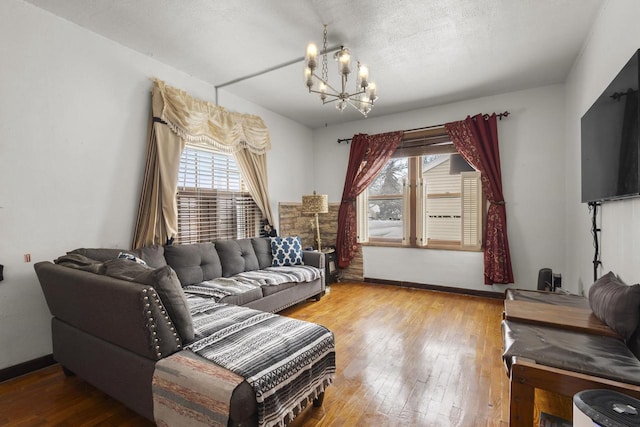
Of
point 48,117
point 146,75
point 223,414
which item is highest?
point 146,75

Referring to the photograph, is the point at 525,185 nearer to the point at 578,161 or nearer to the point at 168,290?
the point at 578,161

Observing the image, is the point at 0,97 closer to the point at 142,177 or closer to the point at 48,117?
the point at 48,117

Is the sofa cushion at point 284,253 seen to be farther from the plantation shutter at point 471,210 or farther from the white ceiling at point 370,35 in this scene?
the plantation shutter at point 471,210

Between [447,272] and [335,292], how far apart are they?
5.80 ft

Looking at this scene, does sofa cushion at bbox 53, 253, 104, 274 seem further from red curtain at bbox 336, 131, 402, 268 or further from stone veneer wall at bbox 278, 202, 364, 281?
red curtain at bbox 336, 131, 402, 268

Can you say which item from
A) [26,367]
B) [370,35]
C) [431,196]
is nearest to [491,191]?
[431,196]

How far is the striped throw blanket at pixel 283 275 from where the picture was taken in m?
3.30

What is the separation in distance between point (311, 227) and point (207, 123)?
269 cm

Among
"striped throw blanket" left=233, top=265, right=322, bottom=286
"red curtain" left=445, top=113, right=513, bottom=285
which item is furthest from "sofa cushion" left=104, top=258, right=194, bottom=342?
"red curtain" left=445, top=113, right=513, bottom=285

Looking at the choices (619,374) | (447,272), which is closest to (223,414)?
(619,374)

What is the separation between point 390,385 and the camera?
2074mm

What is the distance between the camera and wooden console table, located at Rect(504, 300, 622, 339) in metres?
1.81

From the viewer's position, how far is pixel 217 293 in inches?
110

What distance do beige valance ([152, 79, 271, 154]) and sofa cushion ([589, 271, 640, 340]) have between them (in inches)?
154
